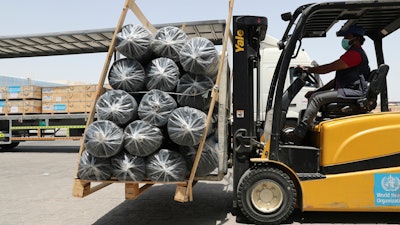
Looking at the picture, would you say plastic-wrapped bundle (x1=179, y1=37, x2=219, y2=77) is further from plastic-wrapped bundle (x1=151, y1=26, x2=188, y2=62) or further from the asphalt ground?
the asphalt ground

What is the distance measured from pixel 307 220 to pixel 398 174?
4.14 feet

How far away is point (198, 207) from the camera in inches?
221

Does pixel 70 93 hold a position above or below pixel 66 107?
above

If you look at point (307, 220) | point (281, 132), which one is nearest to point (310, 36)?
point (281, 132)

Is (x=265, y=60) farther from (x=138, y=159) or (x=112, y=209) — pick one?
(x=138, y=159)

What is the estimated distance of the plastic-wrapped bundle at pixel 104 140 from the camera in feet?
12.5

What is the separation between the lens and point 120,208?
5.61m

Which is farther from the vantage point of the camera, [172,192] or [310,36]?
[172,192]

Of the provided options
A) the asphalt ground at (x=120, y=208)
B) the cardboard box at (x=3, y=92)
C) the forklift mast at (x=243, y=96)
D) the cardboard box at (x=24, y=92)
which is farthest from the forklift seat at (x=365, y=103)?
the cardboard box at (x=3, y=92)

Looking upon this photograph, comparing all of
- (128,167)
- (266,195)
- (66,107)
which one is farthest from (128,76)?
(66,107)

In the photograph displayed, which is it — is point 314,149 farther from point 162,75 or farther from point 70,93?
→ point 70,93

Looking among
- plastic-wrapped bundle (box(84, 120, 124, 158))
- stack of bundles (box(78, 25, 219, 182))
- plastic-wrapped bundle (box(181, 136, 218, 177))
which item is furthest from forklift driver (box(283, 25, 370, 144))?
plastic-wrapped bundle (box(84, 120, 124, 158))

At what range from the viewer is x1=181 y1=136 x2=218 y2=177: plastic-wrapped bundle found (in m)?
4.11

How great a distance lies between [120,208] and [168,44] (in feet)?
9.20
